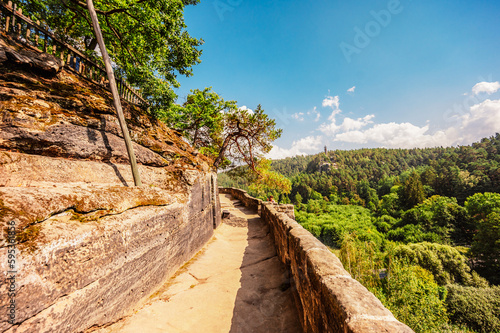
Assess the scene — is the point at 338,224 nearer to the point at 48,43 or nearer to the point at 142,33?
the point at 142,33

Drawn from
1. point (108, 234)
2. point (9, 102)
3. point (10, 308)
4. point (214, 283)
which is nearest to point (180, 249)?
point (214, 283)

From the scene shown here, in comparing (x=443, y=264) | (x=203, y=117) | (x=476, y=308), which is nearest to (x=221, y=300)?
(x=203, y=117)

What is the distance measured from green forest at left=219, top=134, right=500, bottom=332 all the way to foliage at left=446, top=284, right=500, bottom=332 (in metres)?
0.08

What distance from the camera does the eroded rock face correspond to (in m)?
1.91

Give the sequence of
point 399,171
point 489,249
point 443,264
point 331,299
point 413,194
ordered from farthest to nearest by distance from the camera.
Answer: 1. point 399,171
2. point 413,194
3. point 489,249
4. point 443,264
5. point 331,299

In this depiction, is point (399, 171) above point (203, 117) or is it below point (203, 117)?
below

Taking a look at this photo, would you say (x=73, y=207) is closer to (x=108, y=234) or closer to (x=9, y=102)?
(x=108, y=234)

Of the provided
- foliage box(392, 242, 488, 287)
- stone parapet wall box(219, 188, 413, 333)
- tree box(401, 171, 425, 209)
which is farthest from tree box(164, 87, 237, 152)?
tree box(401, 171, 425, 209)

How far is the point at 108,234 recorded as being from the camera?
261 cm

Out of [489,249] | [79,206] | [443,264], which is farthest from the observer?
[489,249]

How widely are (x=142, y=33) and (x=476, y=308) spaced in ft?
118

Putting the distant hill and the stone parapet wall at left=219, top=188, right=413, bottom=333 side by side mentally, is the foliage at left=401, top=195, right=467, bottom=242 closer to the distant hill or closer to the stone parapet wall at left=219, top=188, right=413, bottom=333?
the distant hill

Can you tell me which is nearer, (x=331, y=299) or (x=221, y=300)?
(x=331, y=299)

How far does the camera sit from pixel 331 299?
182cm
